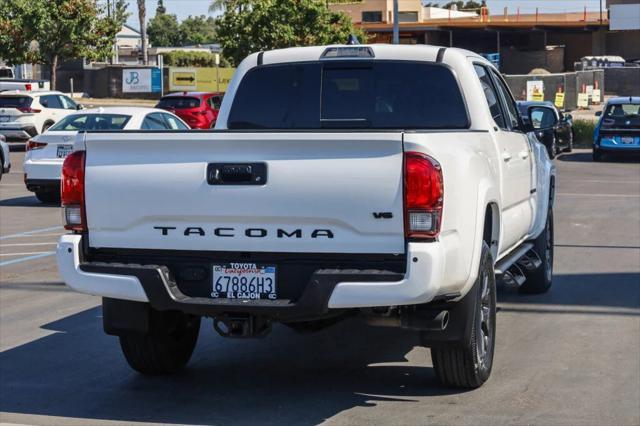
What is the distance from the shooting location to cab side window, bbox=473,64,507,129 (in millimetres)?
8766

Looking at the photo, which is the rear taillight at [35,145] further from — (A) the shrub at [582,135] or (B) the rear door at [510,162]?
(A) the shrub at [582,135]

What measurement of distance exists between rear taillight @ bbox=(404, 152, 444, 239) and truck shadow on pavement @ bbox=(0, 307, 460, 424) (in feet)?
4.54

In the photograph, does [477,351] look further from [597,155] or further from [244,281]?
[597,155]

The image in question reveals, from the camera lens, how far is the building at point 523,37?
73812 millimetres

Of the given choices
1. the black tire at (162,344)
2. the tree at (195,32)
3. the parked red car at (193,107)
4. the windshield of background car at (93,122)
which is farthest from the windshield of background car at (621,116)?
the tree at (195,32)

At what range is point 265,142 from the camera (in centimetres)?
655

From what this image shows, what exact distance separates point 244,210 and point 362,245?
704mm

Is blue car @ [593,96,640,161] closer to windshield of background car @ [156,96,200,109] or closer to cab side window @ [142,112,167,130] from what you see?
windshield of background car @ [156,96,200,109]

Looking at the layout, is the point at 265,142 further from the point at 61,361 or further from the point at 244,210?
the point at 61,361

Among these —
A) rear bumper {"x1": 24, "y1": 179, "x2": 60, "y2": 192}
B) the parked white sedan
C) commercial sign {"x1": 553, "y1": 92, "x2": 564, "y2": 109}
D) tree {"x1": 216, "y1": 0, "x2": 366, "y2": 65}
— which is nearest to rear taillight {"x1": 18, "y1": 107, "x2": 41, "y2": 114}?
the parked white sedan

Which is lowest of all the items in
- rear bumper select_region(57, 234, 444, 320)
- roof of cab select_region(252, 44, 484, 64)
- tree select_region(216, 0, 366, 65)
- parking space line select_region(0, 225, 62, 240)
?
parking space line select_region(0, 225, 62, 240)

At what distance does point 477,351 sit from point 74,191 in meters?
2.68

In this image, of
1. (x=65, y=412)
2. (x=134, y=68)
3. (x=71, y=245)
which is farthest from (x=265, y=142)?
(x=134, y=68)

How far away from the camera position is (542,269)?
10.9 meters
